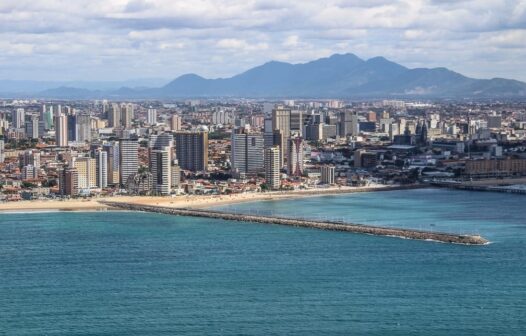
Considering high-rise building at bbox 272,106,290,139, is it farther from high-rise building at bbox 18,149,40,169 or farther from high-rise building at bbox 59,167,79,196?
high-rise building at bbox 59,167,79,196

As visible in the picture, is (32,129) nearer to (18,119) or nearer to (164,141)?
(18,119)

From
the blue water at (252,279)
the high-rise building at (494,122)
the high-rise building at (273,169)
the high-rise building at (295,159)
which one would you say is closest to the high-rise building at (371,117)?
the high-rise building at (494,122)

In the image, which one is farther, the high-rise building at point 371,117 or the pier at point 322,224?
the high-rise building at point 371,117

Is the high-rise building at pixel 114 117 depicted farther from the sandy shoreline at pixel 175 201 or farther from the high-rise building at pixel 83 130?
the sandy shoreline at pixel 175 201

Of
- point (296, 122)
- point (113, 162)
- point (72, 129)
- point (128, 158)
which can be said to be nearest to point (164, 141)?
point (128, 158)

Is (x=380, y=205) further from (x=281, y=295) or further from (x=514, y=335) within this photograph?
(x=514, y=335)
